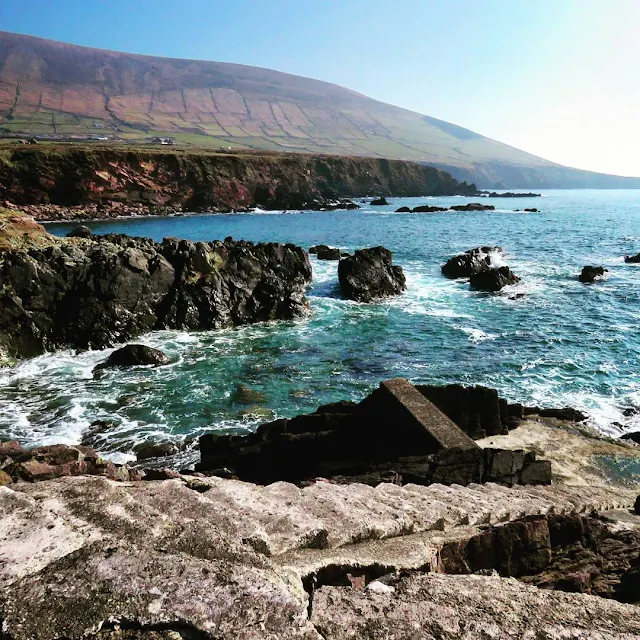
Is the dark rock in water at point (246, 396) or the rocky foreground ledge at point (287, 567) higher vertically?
the rocky foreground ledge at point (287, 567)

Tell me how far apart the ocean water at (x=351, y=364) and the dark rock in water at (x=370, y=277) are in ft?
4.08

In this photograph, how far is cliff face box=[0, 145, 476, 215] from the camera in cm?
7762

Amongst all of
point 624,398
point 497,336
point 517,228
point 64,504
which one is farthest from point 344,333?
point 517,228

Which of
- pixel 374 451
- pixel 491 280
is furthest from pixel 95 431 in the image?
pixel 491 280

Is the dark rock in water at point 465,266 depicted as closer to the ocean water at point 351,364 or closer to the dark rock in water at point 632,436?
the ocean water at point 351,364

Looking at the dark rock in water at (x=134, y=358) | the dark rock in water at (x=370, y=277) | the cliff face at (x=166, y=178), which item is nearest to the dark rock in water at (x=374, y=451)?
the dark rock in water at (x=134, y=358)

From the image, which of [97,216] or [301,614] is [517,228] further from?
[301,614]

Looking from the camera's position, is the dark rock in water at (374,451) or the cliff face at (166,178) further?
the cliff face at (166,178)

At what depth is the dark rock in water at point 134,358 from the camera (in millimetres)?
19641

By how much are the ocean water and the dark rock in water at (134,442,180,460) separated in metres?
0.33

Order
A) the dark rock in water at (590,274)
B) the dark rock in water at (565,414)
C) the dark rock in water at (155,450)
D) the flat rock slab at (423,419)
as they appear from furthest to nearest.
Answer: the dark rock in water at (590,274)
the dark rock in water at (565,414)
the dark rock in water at (155,450)
the flat rock slab at (423,419)

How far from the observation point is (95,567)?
3.30 m

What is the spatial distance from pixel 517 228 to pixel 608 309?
52.0m

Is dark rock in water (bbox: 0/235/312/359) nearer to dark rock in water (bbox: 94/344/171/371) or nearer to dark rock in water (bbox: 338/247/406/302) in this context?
dark rock in water (bbox: 94/344/171/371)
